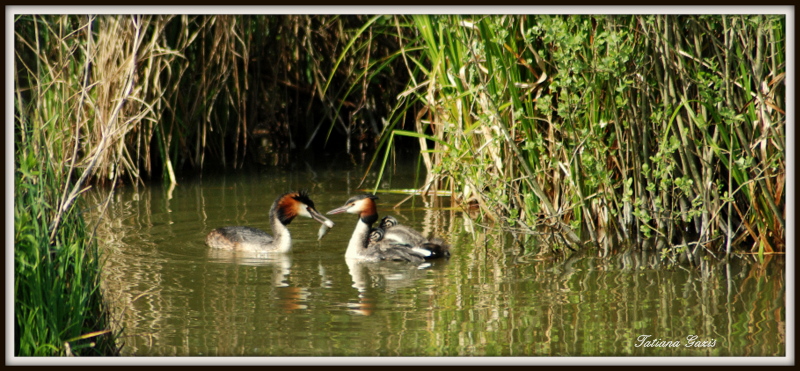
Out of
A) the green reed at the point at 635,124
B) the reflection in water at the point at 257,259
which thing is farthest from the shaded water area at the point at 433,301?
the green reed at the point at 635,124

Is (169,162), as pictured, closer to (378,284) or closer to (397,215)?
(397,215)

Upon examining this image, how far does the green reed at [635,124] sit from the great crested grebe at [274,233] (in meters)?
1.48

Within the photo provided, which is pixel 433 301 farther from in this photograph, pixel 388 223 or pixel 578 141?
pixel 388 223

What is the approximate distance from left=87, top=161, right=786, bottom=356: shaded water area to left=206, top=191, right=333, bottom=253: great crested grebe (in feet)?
0.46

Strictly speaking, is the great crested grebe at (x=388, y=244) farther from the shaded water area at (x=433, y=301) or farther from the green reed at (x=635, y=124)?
the green reed at (x=635, y=124)

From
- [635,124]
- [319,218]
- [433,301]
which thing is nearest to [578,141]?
[635,124]

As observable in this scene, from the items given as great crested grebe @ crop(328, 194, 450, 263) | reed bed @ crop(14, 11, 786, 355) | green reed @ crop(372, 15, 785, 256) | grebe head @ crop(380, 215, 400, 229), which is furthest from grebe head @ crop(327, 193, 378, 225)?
green reed @ crop(372, 15, 785, 256)

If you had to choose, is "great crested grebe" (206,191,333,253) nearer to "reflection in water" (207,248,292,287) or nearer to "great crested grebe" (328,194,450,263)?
"reflection in water" (207,248,292,287)

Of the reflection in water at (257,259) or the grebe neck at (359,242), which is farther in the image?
the grebe neck at (359,242)

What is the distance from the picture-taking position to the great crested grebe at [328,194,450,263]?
7531mm

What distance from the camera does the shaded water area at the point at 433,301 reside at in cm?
533

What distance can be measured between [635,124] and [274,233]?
306 centimetres

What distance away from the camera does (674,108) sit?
6.86m

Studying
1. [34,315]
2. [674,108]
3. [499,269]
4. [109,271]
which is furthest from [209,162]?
[34,315]
